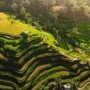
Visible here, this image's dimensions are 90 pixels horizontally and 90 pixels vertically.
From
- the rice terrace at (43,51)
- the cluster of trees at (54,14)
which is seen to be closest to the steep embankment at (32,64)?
the rice terrace at (43,51)

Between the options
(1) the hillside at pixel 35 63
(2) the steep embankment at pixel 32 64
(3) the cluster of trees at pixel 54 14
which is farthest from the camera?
(3) the cluster of trees at pixel 54 14

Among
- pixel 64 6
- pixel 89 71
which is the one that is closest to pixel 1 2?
pixel 64 6

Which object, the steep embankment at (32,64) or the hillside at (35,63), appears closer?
the steep embankment at (32,64)

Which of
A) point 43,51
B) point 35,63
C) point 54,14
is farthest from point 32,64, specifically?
point 54,14

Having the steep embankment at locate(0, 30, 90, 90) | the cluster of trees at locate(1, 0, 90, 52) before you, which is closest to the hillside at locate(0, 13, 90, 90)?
the steep embankment at locate(0, 30, 90, 90)

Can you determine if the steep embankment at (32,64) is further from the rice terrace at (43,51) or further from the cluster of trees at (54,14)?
the cluster of trees at (54,14)

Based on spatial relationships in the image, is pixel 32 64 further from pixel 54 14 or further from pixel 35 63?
pixel 54 14

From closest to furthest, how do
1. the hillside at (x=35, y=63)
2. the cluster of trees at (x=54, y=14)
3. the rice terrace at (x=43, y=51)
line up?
1. the hillside at (x=35, y=63)
2. the rice terrace at (x=43, y=51)
3. the cluster of trees at (x=54, y=14)
